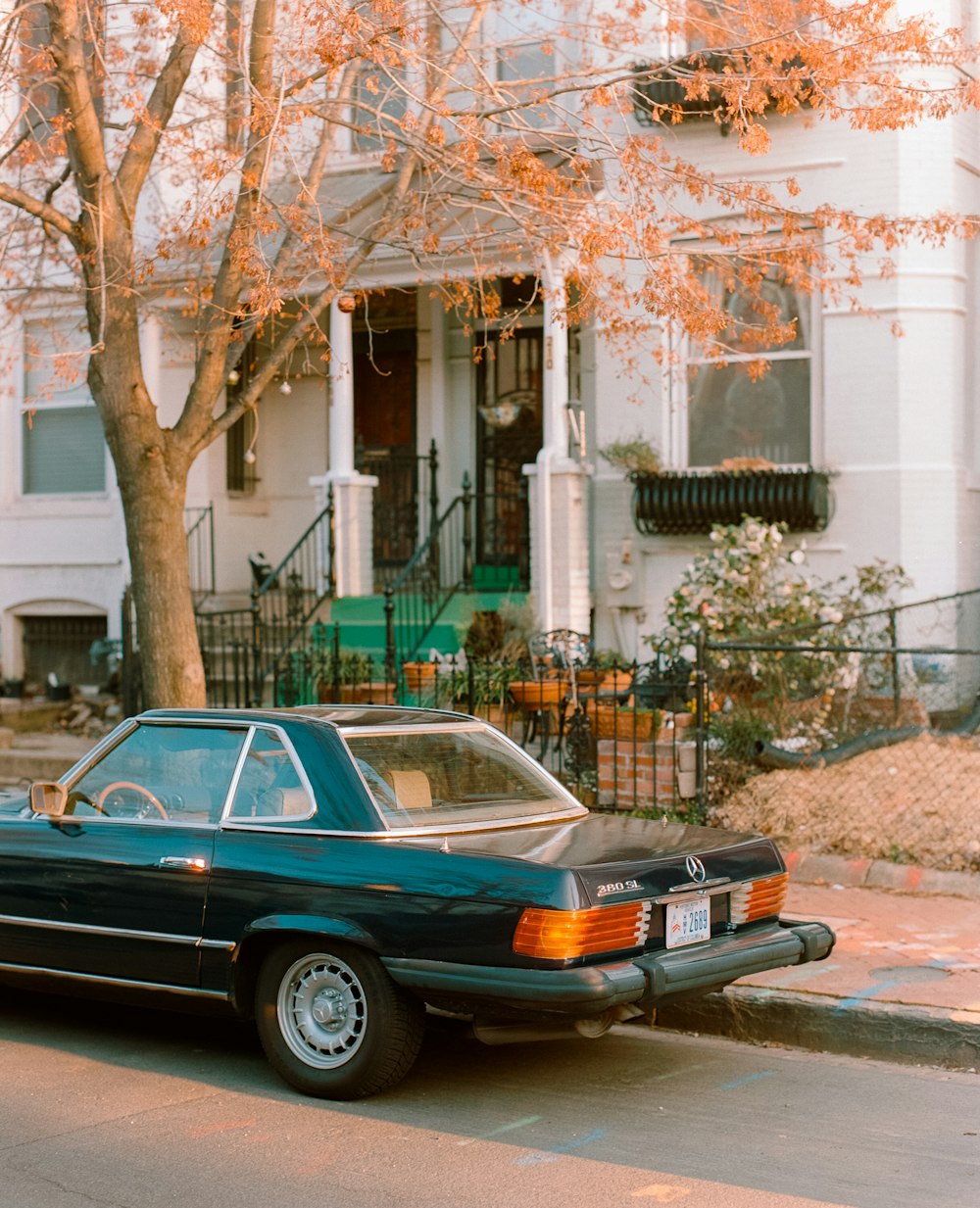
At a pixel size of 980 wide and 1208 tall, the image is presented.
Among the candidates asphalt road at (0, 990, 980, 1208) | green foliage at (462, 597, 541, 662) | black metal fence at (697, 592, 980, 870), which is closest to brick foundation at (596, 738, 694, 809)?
black metal fence at (697, 592, 980, 870)

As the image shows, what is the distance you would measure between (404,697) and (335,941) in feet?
21.4

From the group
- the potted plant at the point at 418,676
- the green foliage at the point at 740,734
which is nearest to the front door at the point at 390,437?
the potted plant at the point at 418,676

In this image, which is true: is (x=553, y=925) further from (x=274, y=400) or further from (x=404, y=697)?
(x=274, y=400)

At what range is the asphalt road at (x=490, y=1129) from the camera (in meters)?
4.70

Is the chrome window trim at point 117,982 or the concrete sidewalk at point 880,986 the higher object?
the chrome window trim at point 117,982

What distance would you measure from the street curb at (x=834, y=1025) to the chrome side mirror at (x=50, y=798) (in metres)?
2.81

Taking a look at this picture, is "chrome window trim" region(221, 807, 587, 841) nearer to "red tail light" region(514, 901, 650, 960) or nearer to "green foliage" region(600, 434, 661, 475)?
"red tail light" region(514, 901, 650, 960)

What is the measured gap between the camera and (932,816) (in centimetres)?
927

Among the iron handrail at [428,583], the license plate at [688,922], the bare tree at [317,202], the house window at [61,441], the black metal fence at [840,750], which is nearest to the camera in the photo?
the license plate at [688,922]

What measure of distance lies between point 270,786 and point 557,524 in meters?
7.64

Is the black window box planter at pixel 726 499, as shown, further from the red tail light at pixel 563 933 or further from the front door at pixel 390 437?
the red tail light at pixel 563 933

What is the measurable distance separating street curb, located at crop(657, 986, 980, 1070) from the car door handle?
222 centimetres

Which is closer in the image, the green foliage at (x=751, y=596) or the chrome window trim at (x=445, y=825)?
the chrome window trim at (x=445, y=825)

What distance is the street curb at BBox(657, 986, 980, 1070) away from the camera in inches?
247
